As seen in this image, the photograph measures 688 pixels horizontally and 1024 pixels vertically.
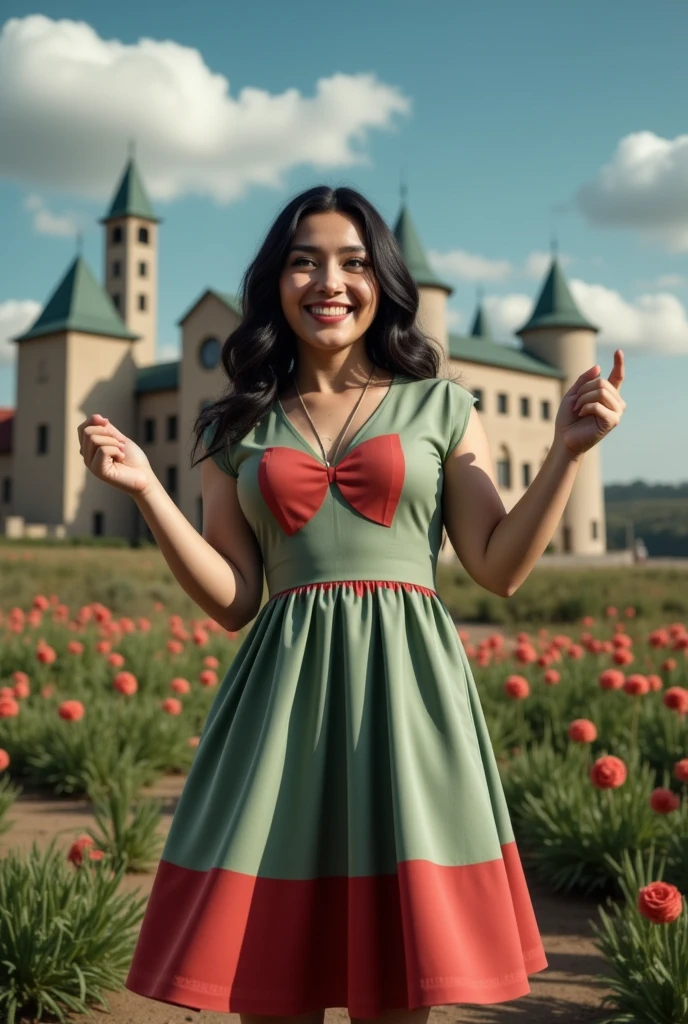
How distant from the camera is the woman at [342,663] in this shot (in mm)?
2139

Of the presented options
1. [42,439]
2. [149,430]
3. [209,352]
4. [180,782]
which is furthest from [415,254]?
[180,782]

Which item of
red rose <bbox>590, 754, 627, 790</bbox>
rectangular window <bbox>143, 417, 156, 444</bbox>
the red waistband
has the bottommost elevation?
red rose <bbox>590, 754, 627, 790</bbox>

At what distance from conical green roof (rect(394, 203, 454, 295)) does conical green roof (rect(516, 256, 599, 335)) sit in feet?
36.1

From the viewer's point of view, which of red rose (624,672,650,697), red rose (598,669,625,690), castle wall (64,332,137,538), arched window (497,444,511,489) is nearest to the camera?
red rose (624,672,650,697)

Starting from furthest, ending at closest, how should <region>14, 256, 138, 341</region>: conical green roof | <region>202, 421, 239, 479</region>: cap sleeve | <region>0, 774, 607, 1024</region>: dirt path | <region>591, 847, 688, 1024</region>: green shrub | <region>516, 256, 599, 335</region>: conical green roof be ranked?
<region>516, 256, 599, 335</region>: conical green roof < <region>14, 256, 138, 341</region>: conical green roof < <region>0, 774, 607, 1024</region>: dirt path < <region>591, 847, 688, 1024</region>: green shrub < <region>202, 421, 239, 479</region>: cap sleeve

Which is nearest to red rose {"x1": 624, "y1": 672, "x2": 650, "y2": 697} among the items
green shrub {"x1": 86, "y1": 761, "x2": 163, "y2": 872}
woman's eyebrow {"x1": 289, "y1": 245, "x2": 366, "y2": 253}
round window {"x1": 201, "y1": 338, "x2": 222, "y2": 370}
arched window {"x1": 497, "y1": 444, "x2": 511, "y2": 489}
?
green shrub {"x1": 86, "y1": 761, "x2": 163, "y2": 872}

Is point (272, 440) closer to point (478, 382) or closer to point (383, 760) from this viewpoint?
point (383, 760)

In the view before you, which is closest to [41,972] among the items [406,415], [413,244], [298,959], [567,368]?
[298,959]

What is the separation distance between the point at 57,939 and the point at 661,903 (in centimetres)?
181

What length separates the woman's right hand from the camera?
92.5 inches

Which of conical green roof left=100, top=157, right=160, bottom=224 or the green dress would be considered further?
conical green roof left=100, top=157, right=160, bottom=224

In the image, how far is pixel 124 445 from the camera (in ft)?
7.94

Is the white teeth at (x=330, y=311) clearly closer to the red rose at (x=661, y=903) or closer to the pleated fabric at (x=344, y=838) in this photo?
the pleated fabric at (x=344, y=838)

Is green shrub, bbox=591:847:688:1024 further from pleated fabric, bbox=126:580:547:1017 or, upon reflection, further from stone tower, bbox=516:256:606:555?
stone tower, bbox=516:256:606:555
